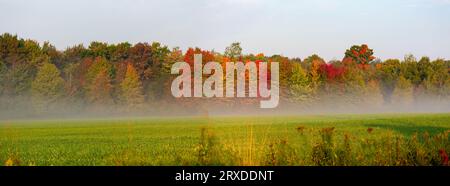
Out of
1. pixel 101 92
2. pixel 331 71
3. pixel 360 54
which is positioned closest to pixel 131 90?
pixel 101 92

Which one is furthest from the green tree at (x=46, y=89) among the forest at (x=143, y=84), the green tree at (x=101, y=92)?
the green tree at (x=101, y=92)

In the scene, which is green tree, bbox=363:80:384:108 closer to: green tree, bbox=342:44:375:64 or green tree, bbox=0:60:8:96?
green tree, bbox=342:44:375:64

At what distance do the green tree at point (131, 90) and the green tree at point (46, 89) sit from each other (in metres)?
10.4

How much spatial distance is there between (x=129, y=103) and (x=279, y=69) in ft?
97.5

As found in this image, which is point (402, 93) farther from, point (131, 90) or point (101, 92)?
point (101, 92)

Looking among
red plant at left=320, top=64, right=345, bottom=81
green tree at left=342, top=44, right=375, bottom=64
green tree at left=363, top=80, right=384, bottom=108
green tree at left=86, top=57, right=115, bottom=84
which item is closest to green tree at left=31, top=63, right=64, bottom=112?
green tree at left=86, top=57, right=115, bottom=84

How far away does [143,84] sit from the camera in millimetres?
93875

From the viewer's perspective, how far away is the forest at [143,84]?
83062 millimetres

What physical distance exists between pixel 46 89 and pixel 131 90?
13.8 m

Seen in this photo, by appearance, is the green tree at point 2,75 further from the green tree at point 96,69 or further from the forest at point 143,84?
the green tree at point 96,69
